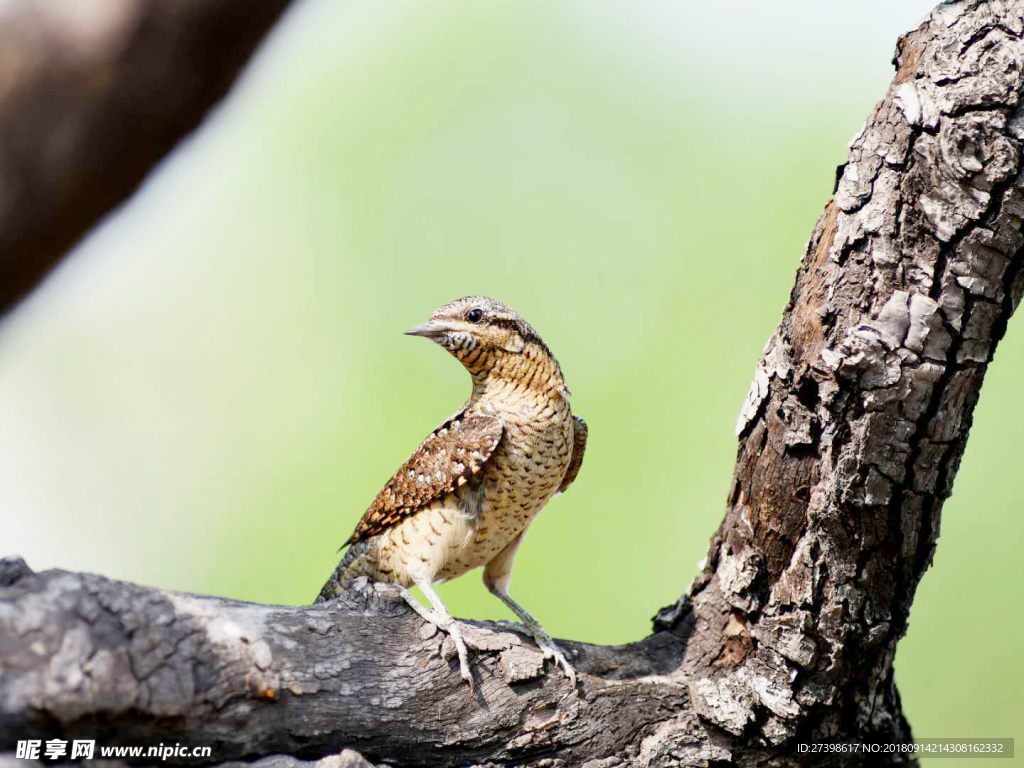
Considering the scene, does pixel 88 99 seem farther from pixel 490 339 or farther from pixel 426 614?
pixel 490 339

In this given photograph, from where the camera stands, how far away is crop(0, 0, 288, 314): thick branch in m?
1.57

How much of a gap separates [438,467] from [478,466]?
0.17 m

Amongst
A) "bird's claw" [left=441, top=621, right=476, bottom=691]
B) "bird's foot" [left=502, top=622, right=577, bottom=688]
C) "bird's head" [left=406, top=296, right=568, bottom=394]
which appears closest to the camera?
"bird's claw" [left=441, top=621, right=476, bottom=691]

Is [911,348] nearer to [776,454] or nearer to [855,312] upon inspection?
[855,312]

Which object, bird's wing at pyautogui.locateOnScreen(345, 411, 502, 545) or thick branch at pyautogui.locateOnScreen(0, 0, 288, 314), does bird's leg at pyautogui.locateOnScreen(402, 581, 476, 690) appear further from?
thick branch at pyautogui.locateOnScreen(0, 0, 288, 314)

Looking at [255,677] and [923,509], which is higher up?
[923,509]

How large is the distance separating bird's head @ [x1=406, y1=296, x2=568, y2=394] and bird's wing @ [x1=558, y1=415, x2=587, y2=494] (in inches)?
9.5

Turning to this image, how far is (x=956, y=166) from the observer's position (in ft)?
8.16

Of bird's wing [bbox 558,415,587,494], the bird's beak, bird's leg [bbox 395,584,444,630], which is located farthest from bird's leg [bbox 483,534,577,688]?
the bird's beak

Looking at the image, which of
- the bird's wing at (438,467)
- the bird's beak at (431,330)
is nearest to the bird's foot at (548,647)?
the bird's wing at (438,467)

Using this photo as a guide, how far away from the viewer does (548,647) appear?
318 cm

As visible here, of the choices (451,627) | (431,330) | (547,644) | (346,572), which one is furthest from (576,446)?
(451,627)

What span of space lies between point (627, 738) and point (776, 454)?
3.59 ft

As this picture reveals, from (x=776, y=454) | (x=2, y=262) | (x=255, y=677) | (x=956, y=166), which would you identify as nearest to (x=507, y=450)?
(x=776, y=454)
